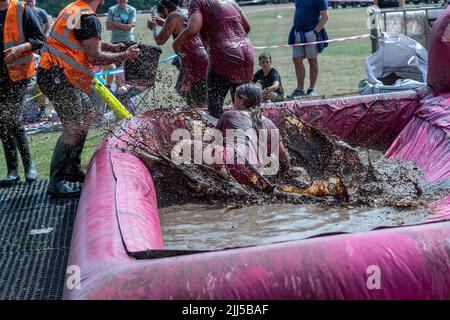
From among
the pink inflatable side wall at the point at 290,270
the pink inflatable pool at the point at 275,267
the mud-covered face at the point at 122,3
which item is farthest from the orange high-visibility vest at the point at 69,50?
the mud-covered face at the point at 122,3

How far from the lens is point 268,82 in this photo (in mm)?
10023

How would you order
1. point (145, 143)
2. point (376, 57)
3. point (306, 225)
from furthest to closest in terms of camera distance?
point (376, 57) → point (145, 143) → point (306, 225)

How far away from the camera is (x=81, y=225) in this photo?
4.42m

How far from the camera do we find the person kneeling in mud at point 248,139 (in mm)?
6277

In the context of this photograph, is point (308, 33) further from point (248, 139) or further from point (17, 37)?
point (248, 139)

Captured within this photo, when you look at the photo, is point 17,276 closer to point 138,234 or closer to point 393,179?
point 138,234

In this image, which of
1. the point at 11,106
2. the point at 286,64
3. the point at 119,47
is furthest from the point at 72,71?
the point at 286,64

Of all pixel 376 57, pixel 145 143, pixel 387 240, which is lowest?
pixel 376 57

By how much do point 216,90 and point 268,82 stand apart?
2.64 metres

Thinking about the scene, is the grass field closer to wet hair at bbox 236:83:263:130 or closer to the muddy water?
wet hair at bbox 236:83:263:130

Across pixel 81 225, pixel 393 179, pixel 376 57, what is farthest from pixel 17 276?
pixel 376 57

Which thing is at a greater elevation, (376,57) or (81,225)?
(81,225)
